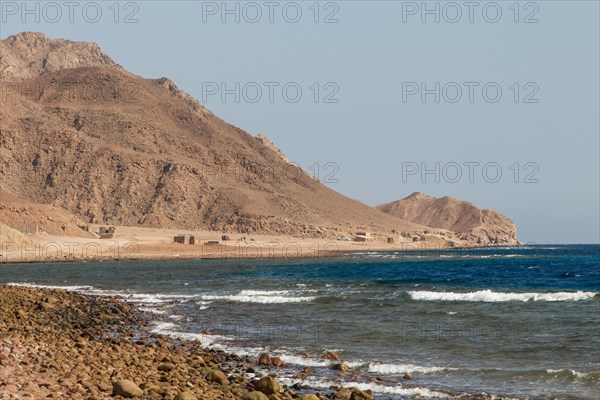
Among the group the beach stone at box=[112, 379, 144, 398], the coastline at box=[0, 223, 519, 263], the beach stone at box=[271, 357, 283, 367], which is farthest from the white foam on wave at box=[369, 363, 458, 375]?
the coastline at box=[0, 223, 519, 263]

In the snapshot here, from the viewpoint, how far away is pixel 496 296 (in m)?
40.2

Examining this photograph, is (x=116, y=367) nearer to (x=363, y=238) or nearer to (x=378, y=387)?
(x=378, y=387)

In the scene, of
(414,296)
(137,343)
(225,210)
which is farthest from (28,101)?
(137,343)

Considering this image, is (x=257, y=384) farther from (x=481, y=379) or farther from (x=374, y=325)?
(x=374, y=325)

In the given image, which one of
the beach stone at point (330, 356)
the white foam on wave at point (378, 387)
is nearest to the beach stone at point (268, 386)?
the white foam on wave at point (378, 387)

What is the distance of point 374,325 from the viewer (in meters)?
28.6

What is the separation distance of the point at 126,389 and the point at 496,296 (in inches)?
1177

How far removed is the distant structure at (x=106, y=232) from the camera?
116m

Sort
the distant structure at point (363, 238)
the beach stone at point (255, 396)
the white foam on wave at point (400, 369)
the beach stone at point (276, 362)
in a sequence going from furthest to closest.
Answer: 1. the distant structure at point (363, 238)
2. the beach stone at point (276, 362)
3. the white foam on wave at point (400, 369)
4. the beach stone at point (255, 396)

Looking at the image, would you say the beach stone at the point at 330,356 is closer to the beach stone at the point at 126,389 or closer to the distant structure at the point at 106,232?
the beach stone at the point at 126,389

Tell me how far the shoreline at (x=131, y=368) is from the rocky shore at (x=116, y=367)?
0.06 feet

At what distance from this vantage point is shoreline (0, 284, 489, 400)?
14.0m

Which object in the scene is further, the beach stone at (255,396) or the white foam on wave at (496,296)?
the white foam on wave at (496,296)

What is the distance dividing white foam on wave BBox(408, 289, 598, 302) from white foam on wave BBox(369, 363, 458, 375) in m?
19.1
